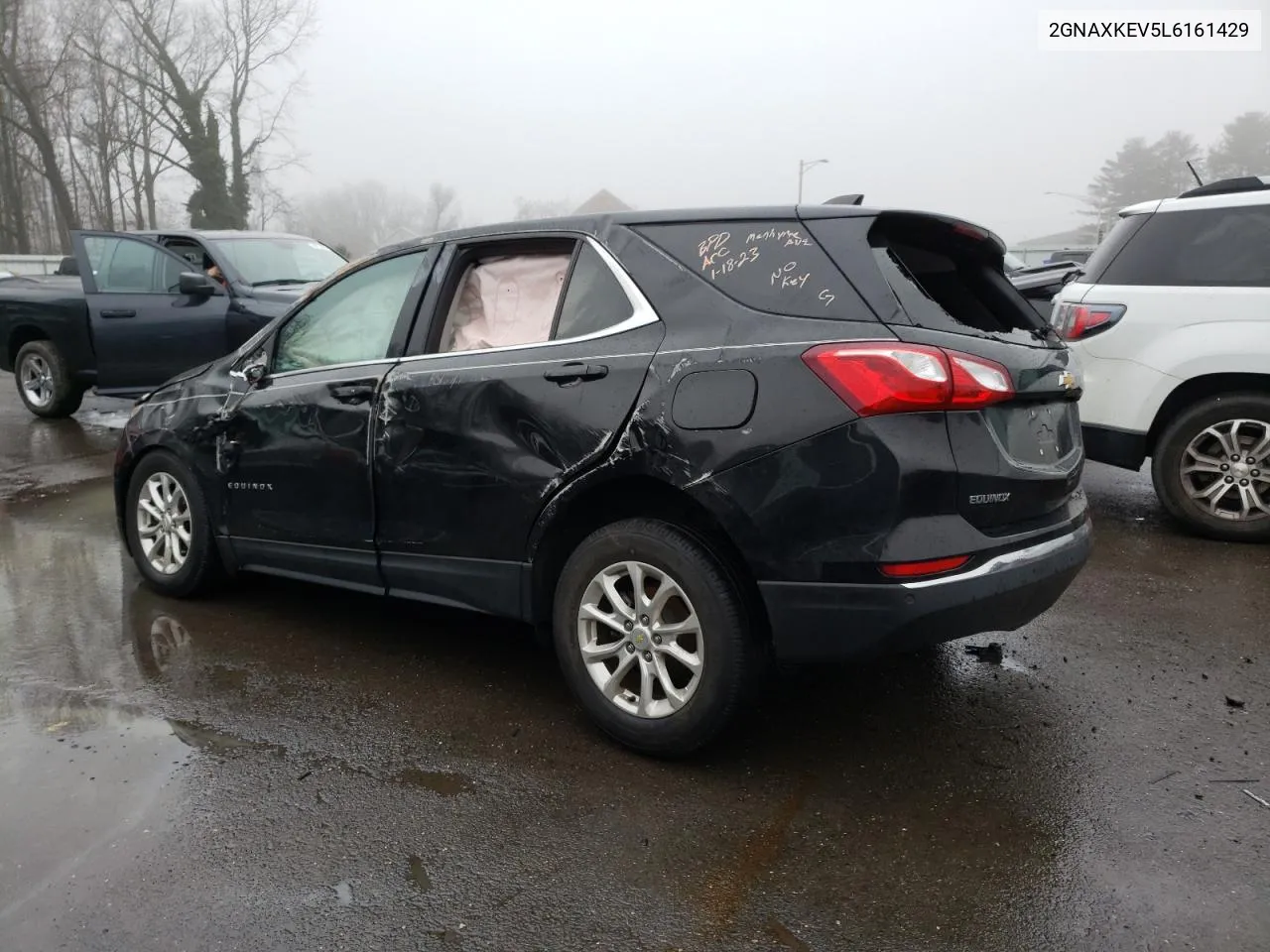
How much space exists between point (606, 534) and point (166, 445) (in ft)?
8.70

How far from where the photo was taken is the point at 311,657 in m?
4.04

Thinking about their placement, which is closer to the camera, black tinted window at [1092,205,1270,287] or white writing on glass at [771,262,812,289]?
white writing on glass at [771,262,812,289]

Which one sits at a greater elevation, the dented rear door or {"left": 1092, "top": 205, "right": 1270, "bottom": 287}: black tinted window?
{"left": 1092, "top": 205, "right": 1270, "bottom": 287}: black tinted window

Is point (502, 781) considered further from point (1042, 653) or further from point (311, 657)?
point (1042, 653)

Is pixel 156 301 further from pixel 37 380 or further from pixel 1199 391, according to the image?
pixel 1199 391

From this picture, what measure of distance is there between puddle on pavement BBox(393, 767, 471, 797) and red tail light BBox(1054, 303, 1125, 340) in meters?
4.18

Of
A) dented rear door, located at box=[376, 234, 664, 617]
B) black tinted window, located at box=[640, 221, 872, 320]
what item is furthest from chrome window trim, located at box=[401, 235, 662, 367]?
black tinted window, located at box=[640, 221, 872, 320]

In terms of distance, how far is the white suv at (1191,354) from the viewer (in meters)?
5.23

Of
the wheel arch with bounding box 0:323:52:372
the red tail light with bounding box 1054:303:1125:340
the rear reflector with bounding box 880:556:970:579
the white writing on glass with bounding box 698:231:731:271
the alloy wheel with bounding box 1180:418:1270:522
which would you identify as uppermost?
the white writing on glass with bounding box 698:231:731:271

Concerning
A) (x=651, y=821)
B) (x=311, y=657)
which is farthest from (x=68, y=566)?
(x=651, y=821)

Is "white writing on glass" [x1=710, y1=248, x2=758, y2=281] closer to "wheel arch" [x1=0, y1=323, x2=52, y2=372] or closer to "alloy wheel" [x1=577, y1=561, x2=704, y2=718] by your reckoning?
"alloy wheel" [x1=577, y1=561, x2=704, y2=718]

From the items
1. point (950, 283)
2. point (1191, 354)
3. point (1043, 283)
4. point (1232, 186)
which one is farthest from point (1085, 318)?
point (1043, 283)

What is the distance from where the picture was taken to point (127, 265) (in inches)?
360

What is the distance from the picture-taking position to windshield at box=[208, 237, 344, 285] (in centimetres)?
896
